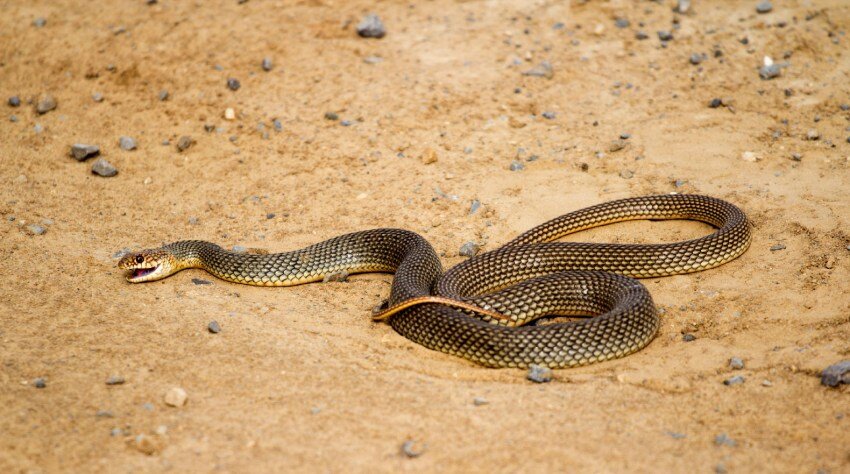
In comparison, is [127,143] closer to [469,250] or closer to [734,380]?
[469,250]

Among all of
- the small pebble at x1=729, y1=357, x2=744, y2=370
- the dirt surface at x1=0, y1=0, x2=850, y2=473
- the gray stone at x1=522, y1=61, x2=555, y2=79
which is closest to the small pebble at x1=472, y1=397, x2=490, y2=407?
the dirt surface at x1=0, y1=0, x2=850, y2=473

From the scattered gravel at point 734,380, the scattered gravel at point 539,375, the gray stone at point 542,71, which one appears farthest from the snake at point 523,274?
the gray stone at point 542,71

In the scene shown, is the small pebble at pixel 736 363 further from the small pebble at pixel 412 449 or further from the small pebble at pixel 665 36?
the small pebble at pixel 665 36

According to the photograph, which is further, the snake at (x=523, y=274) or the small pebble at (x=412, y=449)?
the snake at (x=523, y=274)

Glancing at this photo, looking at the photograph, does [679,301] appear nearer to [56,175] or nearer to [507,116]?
[507,116]

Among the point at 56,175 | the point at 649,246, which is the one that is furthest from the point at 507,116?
the point at 56,175

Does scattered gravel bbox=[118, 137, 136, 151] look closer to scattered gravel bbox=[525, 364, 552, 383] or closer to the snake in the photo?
the snake
